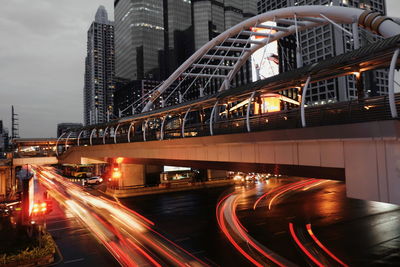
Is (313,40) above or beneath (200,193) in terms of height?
above

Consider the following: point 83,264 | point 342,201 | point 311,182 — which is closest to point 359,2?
point 311,182

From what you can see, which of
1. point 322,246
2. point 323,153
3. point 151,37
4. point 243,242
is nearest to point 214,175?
point 243,242

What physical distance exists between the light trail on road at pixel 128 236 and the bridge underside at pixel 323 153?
607 cm

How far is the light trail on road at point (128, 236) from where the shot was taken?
51.9 ft

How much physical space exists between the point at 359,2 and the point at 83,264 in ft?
448

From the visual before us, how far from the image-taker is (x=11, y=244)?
61.7 ft

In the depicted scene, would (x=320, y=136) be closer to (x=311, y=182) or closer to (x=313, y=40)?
(x=311, y=182)

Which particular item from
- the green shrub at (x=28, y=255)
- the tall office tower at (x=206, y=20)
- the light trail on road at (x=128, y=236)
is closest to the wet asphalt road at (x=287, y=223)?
the light trail on road at (x=128, y=236)

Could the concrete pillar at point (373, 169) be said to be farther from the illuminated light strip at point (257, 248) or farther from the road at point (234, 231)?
the illuminated light strip at point (257, 248)

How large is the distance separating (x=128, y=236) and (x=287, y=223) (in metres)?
11.8

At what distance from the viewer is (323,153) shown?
12203 mm

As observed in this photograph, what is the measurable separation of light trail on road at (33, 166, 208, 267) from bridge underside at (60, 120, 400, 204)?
19.9ft

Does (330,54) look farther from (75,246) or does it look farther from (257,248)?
(75,246)

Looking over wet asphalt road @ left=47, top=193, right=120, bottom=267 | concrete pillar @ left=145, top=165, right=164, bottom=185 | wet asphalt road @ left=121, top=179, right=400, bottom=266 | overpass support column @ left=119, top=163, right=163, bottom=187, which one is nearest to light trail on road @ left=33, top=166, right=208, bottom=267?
wet asphalt road @ left=47, top=193, right=120, bottom=267
